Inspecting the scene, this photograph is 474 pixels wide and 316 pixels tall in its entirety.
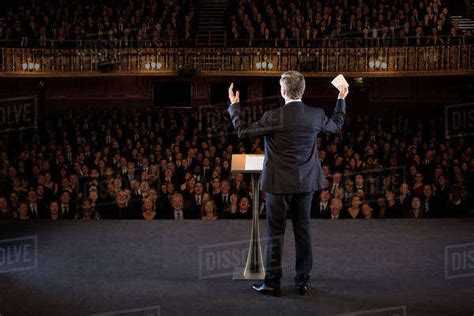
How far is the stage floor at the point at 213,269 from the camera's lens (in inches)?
147

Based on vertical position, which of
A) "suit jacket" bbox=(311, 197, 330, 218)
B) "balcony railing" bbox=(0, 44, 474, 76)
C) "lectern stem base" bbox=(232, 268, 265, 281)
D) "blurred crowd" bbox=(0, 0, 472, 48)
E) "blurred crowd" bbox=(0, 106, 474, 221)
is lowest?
"lectern stem base" bbox=(232, 268, 265, 281)

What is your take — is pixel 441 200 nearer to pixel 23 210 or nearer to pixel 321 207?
pixel 321 207

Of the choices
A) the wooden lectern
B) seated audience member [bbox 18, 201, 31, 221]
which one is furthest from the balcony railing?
the wooden lectern

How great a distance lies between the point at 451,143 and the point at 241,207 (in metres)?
6.04

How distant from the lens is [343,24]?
569 inches

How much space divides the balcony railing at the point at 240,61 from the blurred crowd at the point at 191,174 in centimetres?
125

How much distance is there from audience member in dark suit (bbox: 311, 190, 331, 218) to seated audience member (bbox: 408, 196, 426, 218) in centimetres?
104

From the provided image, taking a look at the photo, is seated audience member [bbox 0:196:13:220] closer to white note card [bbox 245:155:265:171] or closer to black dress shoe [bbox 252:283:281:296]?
white note card [bbox 245:155:265:171]

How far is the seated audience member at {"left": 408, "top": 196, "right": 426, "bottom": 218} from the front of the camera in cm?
751

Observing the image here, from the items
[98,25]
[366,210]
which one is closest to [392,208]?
[366,210]

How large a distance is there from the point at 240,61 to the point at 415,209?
7460 millimetres

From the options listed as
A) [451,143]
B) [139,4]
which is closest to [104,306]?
[451,143]

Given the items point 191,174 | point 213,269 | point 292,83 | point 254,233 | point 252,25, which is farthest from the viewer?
point 252,25

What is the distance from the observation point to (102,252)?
4945 mm
